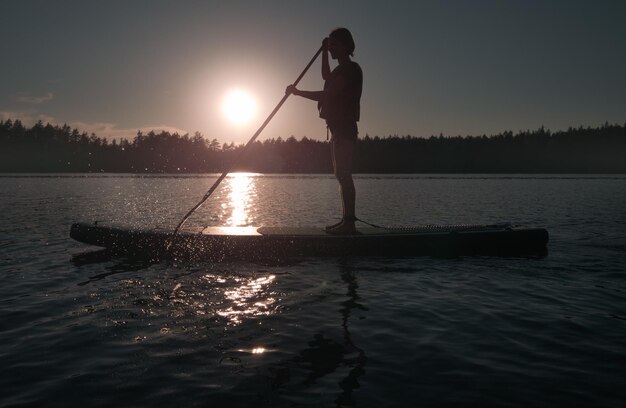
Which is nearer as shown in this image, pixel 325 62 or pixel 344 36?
pixel 344 36

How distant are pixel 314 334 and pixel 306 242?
5.03 m

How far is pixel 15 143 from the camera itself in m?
184

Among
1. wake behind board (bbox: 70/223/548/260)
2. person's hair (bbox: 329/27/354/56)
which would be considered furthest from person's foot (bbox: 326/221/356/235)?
person's hair (bbox: 329/27/354/56)

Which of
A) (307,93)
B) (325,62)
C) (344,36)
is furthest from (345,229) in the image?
(344,36)

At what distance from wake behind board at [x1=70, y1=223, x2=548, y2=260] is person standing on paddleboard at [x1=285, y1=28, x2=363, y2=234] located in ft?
4.15

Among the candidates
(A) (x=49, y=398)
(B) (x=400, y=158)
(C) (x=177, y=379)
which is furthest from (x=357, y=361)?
(B) (x=400, y=158)

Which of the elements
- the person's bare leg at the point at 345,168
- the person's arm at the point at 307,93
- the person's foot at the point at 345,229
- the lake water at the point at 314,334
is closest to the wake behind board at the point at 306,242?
the person's foot at the point at 345,229

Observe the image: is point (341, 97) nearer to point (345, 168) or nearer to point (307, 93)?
point (307, 93)

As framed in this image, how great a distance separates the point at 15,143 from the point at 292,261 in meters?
211

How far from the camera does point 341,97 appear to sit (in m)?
10.2

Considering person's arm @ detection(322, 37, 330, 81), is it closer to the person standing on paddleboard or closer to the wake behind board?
the person standing on paddleboard

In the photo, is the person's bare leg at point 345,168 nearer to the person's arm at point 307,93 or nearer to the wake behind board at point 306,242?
the wake behind board at point 306,242

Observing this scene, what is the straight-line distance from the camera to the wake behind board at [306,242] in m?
10.8

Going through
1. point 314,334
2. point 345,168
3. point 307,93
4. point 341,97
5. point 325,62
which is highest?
point 325,62
